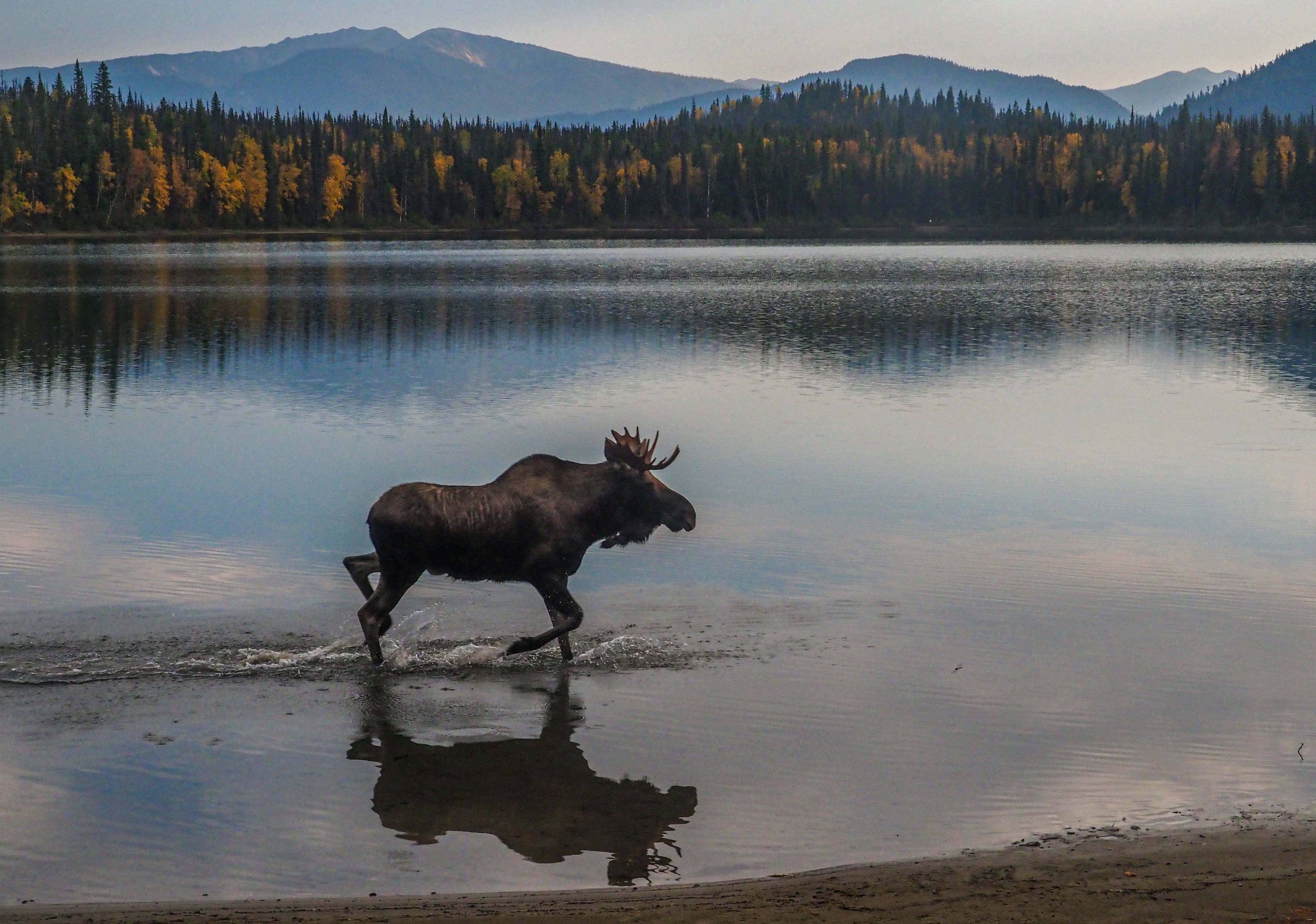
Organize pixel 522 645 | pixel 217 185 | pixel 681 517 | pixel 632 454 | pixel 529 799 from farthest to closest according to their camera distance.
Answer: pixel 217 185 → pixel 681 517 → pixel 632 454 → pixel 522 645 → pixel 529 799

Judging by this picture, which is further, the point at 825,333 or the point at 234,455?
the point at 825,333

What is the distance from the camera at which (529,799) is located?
966 centimetres

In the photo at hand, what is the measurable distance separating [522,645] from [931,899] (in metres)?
5.72

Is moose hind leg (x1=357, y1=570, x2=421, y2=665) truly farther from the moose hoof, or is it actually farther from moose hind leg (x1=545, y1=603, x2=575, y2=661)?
moose hind leg (x1=545, y1=603, x2=575, y2=661)

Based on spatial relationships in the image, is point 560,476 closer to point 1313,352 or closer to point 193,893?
point 193,893

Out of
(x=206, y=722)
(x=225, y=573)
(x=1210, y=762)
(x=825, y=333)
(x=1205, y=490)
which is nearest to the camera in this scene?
(x=1210, y=762)

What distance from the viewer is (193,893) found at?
316 inches

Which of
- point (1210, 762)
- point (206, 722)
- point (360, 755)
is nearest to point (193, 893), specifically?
point (360, 755)

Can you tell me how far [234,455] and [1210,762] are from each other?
19448 millimetres

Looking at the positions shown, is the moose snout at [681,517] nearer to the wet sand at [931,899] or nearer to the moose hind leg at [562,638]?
the moose hind leg at [562,638]

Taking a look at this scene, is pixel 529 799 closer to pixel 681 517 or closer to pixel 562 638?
pixel 562 638

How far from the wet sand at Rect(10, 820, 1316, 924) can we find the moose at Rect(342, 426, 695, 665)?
4.94 metres

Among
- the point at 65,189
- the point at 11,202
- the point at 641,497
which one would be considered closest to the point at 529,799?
the point at 641,497

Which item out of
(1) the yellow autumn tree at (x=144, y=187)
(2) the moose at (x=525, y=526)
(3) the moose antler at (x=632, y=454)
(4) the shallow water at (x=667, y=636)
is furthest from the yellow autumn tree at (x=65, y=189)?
(3) the moose antler at (x=632, y=454)
